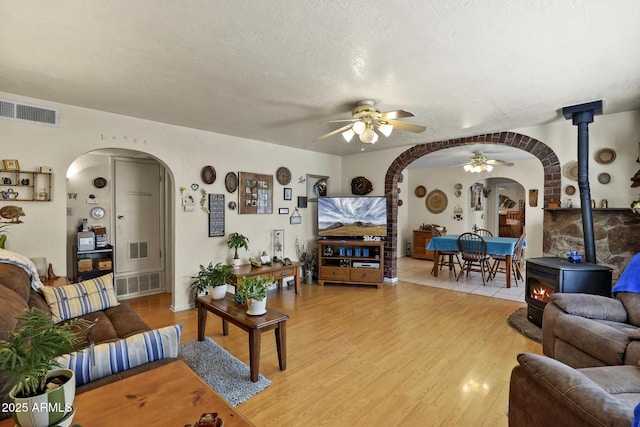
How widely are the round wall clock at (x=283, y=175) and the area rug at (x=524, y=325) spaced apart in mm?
3793

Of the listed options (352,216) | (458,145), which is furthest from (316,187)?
(458,145)

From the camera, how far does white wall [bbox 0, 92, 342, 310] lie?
120 inches

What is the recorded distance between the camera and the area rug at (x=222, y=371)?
2.26m

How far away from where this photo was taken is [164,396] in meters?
1.17

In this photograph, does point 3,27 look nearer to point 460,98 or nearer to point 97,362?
point 97,362

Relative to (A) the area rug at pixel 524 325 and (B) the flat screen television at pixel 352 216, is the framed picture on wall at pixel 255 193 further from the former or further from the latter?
(A) the area rug at pixel 524 325

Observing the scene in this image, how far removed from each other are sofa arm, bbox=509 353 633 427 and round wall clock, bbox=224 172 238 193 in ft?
13.1

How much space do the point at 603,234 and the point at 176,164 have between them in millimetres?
5243

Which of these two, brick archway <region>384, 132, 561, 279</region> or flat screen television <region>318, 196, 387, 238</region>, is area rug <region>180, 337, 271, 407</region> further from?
brick archway <region>384, 132, 561, 279</region>

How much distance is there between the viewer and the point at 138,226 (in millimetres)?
4887

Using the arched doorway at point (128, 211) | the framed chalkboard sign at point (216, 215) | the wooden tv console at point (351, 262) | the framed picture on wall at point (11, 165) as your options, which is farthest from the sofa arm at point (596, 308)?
the framed picture on wall at point (11, 165)

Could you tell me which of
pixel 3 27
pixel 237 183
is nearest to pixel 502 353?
pixel 237 183

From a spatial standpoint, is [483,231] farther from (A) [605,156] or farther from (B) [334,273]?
(B) [334,273]

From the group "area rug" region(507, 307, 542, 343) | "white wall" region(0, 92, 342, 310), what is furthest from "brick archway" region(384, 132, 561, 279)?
"area rug" region(507, 307, 542, 343)
